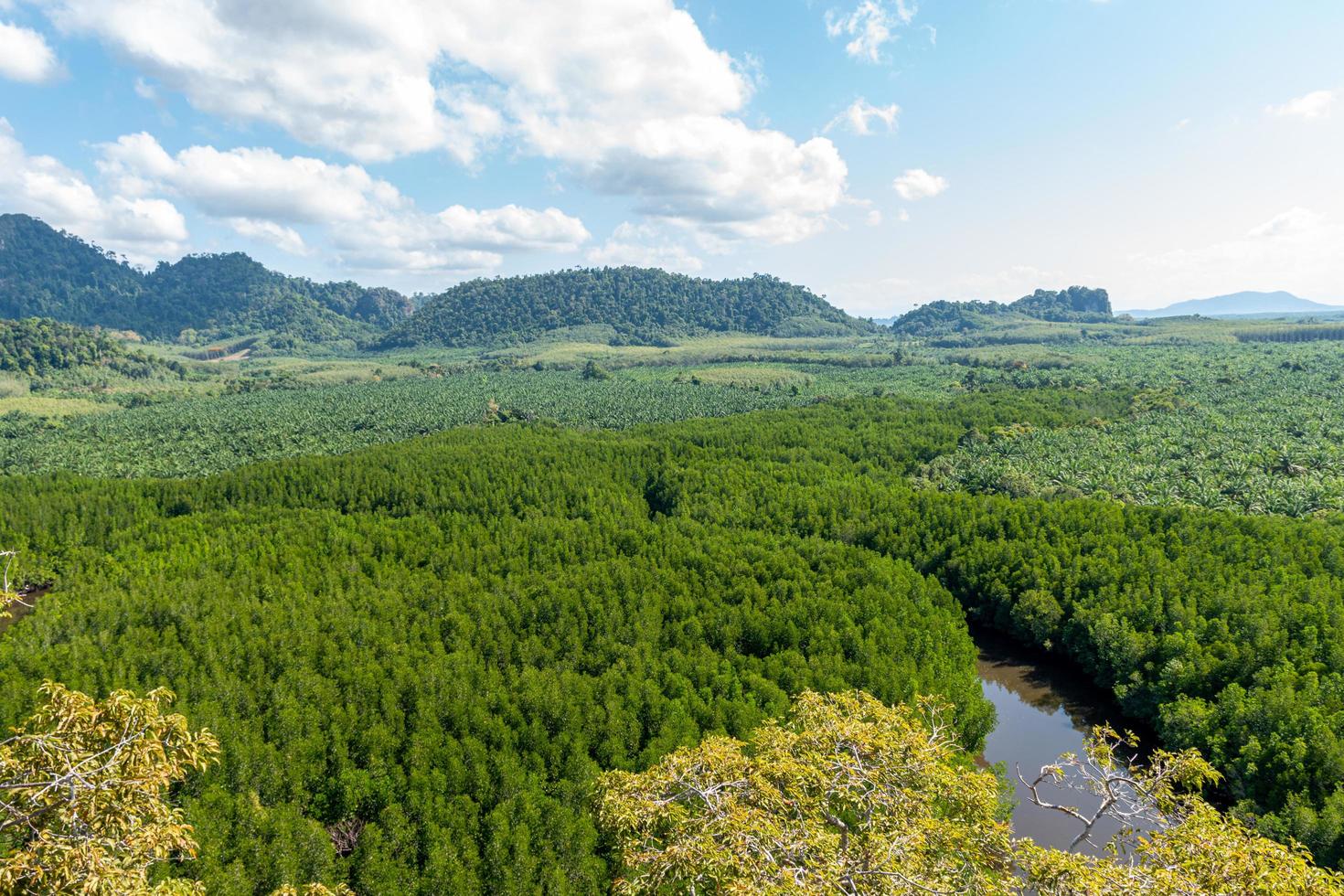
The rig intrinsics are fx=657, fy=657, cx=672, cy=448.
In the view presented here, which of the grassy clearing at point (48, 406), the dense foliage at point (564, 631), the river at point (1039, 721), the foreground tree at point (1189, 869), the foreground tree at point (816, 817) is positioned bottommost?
the river at point (1039, 721)

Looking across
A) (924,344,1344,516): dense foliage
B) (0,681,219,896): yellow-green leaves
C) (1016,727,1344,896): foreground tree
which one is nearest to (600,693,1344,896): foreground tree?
(1016,727,1344,896): foreground tree

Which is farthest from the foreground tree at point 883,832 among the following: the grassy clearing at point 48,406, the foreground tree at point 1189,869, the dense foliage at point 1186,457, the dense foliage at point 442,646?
the grassy clearing at point 48,406

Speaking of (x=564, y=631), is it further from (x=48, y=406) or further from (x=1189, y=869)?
(x=48, y=406)

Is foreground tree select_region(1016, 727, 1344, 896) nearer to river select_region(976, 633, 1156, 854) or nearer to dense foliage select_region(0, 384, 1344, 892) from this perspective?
dense foliage select_region(0, 384, 1344, 892)

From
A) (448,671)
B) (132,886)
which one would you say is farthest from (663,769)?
(448,671)

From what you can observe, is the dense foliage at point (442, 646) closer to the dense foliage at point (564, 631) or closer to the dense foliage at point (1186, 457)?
the dense foliage at point (564, 631)

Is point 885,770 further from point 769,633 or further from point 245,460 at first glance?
point 245,460

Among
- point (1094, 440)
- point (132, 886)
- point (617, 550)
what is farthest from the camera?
point (1094, 440)

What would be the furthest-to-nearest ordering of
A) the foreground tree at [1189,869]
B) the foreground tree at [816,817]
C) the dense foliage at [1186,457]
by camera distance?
the dense foliage at [1186,457] < the foreground tree at [816,817] < the foreground tree at [1189,869]
